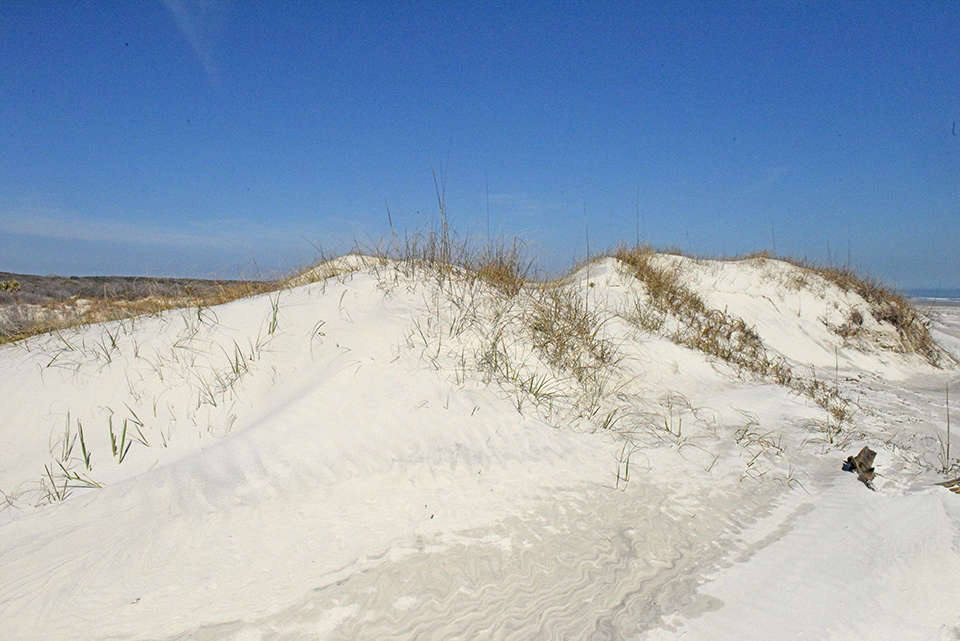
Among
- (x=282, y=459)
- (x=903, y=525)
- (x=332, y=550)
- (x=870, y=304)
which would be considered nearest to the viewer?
(x=332, y=550)

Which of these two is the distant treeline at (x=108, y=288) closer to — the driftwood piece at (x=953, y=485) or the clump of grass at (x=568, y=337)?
the clump of grass at (x=568, y=337)

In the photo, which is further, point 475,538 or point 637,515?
point 637,515

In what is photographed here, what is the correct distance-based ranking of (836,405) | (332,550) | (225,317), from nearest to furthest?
(332,550) < (225,317) < (836,405)


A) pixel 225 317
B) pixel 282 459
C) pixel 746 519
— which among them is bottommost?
pixel 746 519

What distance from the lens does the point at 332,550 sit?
229cm

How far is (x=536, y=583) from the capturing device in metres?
2.12

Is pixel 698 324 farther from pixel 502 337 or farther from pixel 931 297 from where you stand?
pixel 931 297

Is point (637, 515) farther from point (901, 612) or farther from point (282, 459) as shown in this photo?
point (282, 459)

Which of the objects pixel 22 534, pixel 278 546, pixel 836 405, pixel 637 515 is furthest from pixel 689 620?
pixel 836 405

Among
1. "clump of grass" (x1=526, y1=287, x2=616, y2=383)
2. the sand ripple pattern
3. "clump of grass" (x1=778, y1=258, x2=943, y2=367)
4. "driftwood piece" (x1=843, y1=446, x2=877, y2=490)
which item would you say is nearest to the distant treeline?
"clump of grass" (x1=526, y1=287, x2=616, y2=383)

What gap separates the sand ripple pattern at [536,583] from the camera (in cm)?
184

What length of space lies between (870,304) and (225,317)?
1099 centimetres

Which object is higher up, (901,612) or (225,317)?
(225,317)

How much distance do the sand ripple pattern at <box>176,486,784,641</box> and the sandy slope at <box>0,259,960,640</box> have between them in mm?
11
